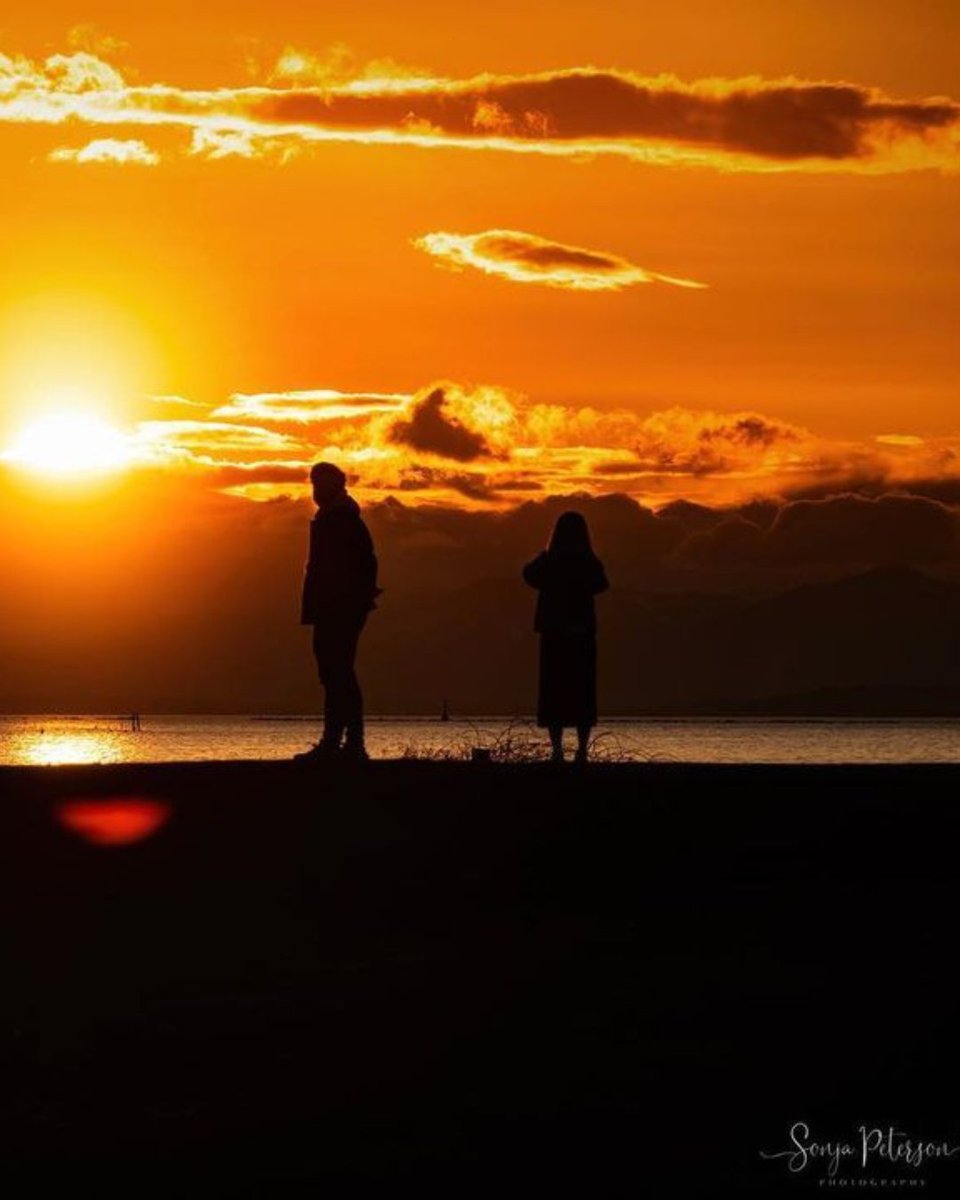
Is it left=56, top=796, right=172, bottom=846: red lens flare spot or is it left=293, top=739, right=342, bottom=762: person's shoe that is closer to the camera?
left=56, top=796, right=172, bottom=846: red lens flare spot

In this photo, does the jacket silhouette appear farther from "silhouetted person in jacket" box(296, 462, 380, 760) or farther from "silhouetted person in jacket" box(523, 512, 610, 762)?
"silhouetted person in jacket" box(523, 512, 610, 762)

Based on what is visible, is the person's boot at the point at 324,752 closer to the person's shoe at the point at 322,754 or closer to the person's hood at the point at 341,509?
the person's shoe at the point at 322,754

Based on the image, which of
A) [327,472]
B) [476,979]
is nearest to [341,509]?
[327,472]

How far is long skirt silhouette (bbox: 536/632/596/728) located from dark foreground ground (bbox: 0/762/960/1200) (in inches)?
35.5

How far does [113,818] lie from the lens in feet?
61.3

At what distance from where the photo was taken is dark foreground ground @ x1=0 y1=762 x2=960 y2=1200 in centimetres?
1142

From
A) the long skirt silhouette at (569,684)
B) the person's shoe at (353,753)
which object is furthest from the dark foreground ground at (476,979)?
the long skirt silhouette at (569,684)

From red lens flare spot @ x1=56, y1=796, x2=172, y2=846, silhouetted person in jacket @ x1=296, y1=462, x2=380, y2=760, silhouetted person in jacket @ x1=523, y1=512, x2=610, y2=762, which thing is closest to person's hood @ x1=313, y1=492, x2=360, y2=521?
silhouetted person in jacket @ x1=296, y1=462, x2=380, y2=760

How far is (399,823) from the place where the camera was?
1875 cm

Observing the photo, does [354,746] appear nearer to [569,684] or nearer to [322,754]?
[322,754]

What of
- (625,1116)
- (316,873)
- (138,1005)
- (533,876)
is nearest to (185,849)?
(316,873)

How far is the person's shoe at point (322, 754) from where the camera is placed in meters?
21.3

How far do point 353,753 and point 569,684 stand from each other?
7.88 feet

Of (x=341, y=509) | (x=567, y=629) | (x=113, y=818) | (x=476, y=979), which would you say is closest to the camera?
(x=476, y=979)
